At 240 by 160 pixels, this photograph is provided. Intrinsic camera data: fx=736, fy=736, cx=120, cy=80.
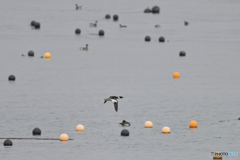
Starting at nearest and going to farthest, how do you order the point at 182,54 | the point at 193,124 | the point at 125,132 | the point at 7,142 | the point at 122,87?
the point at 7,142
the point at 125,132
the point at 193,124
the point at 122,87
the point at 182,54

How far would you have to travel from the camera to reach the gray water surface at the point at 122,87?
3072 centimetres

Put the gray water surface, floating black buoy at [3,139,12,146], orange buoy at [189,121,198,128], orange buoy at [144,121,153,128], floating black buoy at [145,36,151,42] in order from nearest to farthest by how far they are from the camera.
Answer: floating black buoy at [3,139,12,146], the gray water surface, orange buoy at [144,121,153,128], orange buoy at [189,121,198,128], floating black buoy at [145,36,151,42]

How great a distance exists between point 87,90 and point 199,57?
15440 millimetres

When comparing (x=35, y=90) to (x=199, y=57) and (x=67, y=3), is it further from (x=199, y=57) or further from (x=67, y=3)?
(x=67, y=3)

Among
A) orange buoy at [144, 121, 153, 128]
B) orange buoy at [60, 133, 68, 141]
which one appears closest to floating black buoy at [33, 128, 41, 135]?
orange buoy at [60, 133, 68, 141]

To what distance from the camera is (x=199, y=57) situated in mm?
56000

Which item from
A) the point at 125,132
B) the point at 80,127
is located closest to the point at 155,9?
the point at 80,127

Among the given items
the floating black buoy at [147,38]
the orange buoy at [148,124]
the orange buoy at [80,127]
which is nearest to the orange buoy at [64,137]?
the orange buoy at [80,127]

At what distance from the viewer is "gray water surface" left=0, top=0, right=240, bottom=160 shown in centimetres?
3072

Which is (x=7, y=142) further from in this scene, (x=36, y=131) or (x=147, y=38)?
(x=147, y=38)

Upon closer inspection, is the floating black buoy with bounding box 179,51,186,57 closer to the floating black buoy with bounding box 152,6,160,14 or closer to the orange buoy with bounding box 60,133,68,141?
the orange buoy with bounding box 60,133,68,141

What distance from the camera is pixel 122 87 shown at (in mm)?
43625

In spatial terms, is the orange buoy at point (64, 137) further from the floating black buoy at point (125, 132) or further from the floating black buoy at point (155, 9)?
the floating black buoy at point (155, 9)

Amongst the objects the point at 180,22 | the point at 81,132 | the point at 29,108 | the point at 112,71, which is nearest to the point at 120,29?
the point at 180,22
